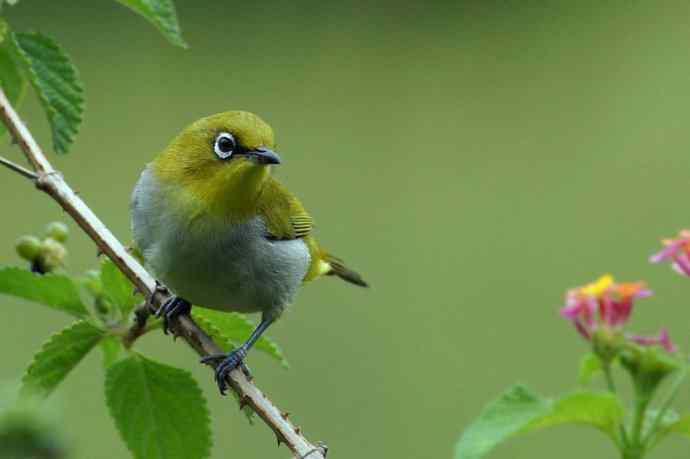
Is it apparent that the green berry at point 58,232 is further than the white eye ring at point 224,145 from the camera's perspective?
No

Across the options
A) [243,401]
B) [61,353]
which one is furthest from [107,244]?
[243,401]

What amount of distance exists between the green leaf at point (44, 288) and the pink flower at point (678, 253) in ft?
2.70

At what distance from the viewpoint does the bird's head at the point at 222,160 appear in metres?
2.35

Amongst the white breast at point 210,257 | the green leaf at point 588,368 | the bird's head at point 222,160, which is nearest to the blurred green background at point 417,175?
the white breast at point 210,257

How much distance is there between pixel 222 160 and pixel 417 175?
7.64 m

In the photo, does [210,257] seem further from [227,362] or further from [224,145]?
[227,362]

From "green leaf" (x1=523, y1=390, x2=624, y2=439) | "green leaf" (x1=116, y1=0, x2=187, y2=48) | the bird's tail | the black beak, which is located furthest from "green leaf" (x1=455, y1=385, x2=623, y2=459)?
the bird's tail

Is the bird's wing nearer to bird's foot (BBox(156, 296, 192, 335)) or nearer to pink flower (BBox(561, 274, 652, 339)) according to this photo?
bird's foot (BBox(156, 296, 192, 335))

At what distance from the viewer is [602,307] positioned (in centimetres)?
108

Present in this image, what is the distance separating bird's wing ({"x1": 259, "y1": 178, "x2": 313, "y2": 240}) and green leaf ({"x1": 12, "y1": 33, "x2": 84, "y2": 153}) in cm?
83

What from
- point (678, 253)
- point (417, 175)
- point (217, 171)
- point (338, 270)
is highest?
point (678, 253)

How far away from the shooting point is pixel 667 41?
12141 millimetres

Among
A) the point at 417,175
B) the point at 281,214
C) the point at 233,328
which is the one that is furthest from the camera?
the point at 417,175

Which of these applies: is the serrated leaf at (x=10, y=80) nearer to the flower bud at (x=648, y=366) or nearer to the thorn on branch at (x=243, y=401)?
the thorn on branch at (x=243, y=401)
